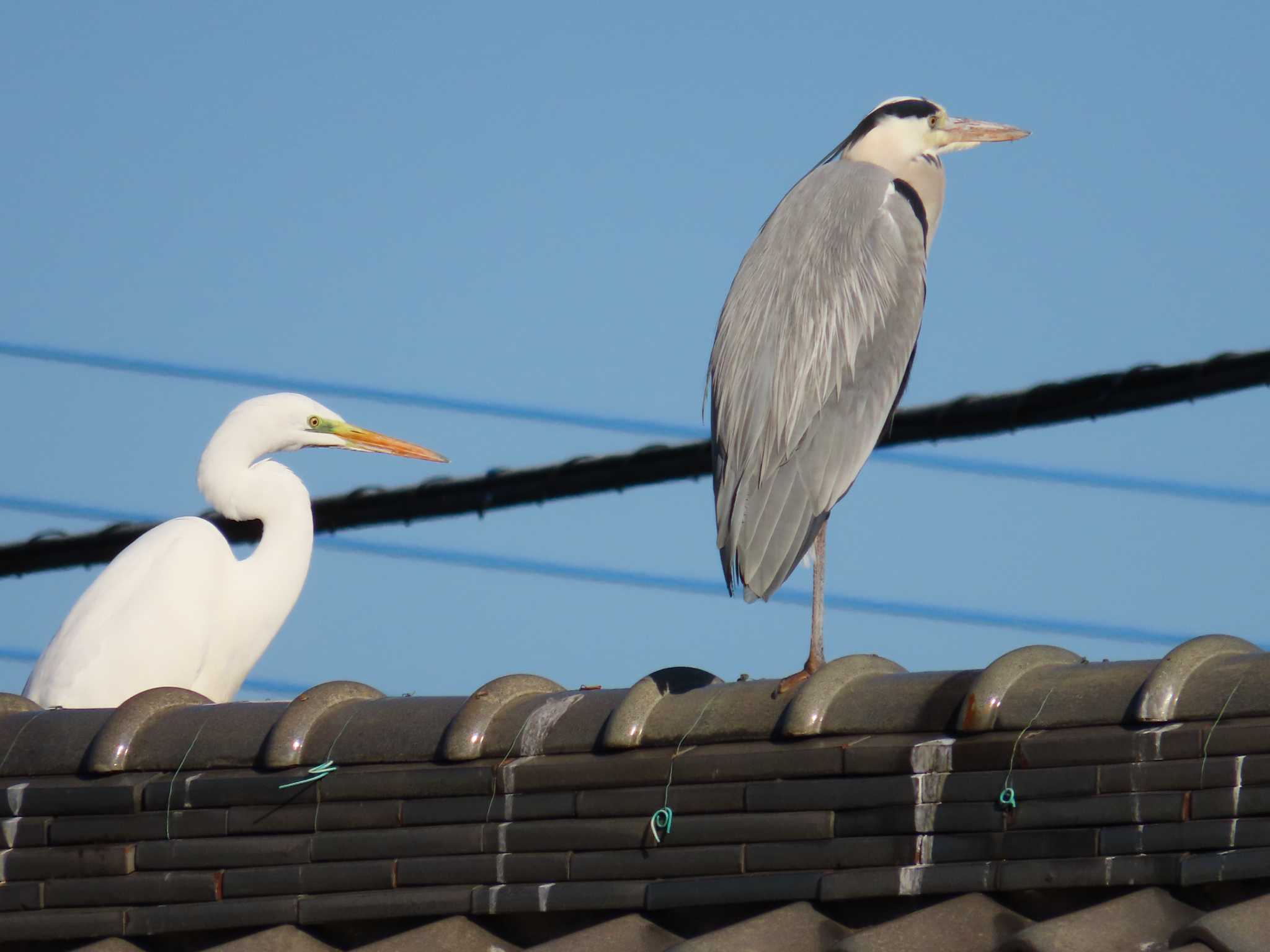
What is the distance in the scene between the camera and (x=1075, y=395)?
5.77m

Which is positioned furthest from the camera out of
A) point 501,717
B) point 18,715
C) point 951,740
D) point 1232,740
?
point 18,715

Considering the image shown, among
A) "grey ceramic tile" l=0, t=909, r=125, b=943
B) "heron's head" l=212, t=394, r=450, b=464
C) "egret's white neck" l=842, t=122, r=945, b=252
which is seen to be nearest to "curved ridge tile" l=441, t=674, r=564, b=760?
"grey ceramic tile" l=0, t=909, r=125, b=943

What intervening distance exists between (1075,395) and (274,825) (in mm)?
3124

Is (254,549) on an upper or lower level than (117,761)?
upper

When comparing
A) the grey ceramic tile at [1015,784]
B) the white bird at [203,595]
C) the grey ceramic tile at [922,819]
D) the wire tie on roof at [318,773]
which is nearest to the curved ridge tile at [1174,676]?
the grey ceramic tile at [1015,784]

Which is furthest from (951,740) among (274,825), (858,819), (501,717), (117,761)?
(117,761)

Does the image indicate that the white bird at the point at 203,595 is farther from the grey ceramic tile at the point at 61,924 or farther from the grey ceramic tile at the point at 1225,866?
the grey ceramic tile at the point at 1225,866

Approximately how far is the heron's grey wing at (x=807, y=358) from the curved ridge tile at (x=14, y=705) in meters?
2.13

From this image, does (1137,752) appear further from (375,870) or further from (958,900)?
(375,870)

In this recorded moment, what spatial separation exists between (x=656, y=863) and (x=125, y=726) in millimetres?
1628

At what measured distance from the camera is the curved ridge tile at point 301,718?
4.05 meters

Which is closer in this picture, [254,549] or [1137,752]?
[1137,752]

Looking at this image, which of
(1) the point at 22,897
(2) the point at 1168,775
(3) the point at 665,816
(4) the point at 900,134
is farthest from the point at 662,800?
(4) the point at 900,134

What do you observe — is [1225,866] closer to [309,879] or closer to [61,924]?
[309,879]
